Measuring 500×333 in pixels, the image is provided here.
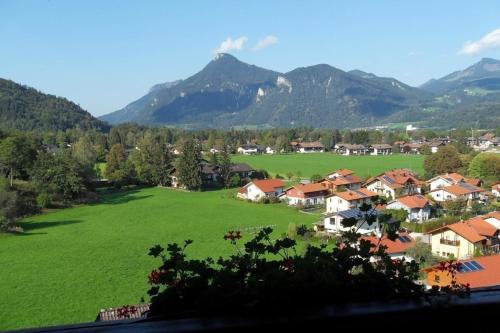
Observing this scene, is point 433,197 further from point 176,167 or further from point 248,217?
point 176,167

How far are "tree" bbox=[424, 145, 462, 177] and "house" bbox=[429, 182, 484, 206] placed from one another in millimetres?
8059

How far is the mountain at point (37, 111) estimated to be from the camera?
84.2m

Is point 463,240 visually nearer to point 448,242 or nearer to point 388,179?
point 448,242

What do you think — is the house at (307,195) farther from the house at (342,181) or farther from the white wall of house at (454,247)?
the white wall of house at (454,247)

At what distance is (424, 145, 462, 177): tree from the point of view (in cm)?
3653

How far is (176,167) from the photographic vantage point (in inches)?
1517

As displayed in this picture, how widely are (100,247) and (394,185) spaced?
1961cm

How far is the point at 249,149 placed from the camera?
73312 millimetres

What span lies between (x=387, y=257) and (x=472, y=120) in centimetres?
14746

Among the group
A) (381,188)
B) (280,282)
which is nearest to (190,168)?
(381,188)

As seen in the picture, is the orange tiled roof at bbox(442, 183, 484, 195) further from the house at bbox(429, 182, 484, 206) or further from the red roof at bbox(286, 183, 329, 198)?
the red roof at bbox(286, 183, 329, 198)

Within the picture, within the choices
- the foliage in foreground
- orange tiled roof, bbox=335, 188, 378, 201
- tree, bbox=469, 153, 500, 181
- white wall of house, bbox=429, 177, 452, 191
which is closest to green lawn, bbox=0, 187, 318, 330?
orange tiled roof, bbox=335, 188, 378, 201

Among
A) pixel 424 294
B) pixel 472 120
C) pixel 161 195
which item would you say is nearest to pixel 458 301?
pixel 424 294

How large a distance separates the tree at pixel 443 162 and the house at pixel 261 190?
1254 cm
